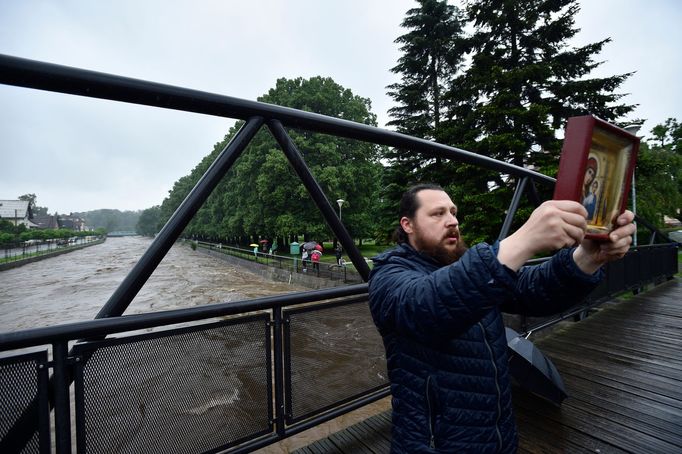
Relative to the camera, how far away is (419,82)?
22922 millimetres

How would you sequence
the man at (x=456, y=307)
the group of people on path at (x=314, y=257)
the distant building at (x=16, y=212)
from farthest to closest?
1. the distant building at (x=16, y=212)
2. the group of people on path at (x=314, y=257)
3. the man at (x=456, y=307)

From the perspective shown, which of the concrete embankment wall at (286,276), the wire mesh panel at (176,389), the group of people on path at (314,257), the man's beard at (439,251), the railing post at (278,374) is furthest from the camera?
the group of people on path at (314,257)

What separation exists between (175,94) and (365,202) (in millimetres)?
27294

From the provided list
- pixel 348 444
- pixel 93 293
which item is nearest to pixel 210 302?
pixel 93 293

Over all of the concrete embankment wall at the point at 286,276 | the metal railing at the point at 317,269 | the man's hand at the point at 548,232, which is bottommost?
the concrete embankment wall at the point at 286,276

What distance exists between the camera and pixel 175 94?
3.36 feet

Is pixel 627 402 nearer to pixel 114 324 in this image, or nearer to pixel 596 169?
pixel 596 169

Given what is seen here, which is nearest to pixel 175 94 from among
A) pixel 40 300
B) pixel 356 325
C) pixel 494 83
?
pixel 356 325

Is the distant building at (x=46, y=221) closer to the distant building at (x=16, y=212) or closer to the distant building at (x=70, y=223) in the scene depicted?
the distant building at (x=70, y=223)

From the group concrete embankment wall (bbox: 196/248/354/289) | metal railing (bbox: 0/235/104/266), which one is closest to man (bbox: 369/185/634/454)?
concrete embankment wall (bbox: 196/248/354/289)

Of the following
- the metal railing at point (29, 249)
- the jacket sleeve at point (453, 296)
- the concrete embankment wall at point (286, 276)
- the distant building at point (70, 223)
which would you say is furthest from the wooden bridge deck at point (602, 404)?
the distant building at point (70, 223)

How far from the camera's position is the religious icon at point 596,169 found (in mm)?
655

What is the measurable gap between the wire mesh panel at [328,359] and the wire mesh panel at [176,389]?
0.14m

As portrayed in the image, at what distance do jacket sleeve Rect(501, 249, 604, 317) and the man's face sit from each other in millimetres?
279
